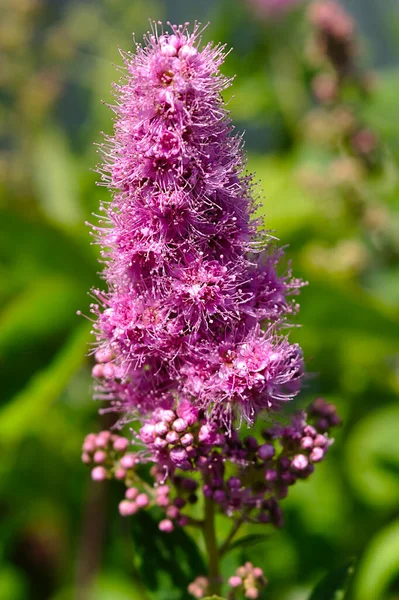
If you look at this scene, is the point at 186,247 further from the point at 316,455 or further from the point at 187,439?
the point at 316,455

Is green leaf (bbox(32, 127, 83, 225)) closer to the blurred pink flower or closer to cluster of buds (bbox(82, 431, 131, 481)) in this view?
the blurred pink flower

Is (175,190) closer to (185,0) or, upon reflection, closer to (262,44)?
(262,44)

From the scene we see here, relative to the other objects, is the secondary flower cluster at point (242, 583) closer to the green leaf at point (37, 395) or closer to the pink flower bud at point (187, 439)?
the pink flower bud at point (187, 439)

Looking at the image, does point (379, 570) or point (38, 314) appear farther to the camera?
point (38, 314)

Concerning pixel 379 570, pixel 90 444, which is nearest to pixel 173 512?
pixel 90 444

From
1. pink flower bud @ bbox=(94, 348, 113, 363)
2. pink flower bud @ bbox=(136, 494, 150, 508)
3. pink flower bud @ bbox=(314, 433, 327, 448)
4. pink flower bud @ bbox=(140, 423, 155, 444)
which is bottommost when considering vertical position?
pink flower bud @ bbox=(136, 494, 150, 508)

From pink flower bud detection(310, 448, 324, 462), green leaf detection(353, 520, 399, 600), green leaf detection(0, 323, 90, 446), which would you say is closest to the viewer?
pink flower bud detection(310, 448, 324, 462)

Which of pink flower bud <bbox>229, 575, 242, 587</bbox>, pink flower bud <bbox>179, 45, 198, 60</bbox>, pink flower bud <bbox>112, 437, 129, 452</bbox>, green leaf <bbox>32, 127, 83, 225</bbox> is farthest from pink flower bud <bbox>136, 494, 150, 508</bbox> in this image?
green leaf <bbox>32, 127, 83, 225</bbox>

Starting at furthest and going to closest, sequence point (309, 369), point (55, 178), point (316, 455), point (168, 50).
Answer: point (55, 178) → point (309, 369) → point (316, 455) → point (168, 50)

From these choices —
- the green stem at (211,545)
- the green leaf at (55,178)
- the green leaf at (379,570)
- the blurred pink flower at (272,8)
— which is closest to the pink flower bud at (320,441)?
the green stem at (211,545)
